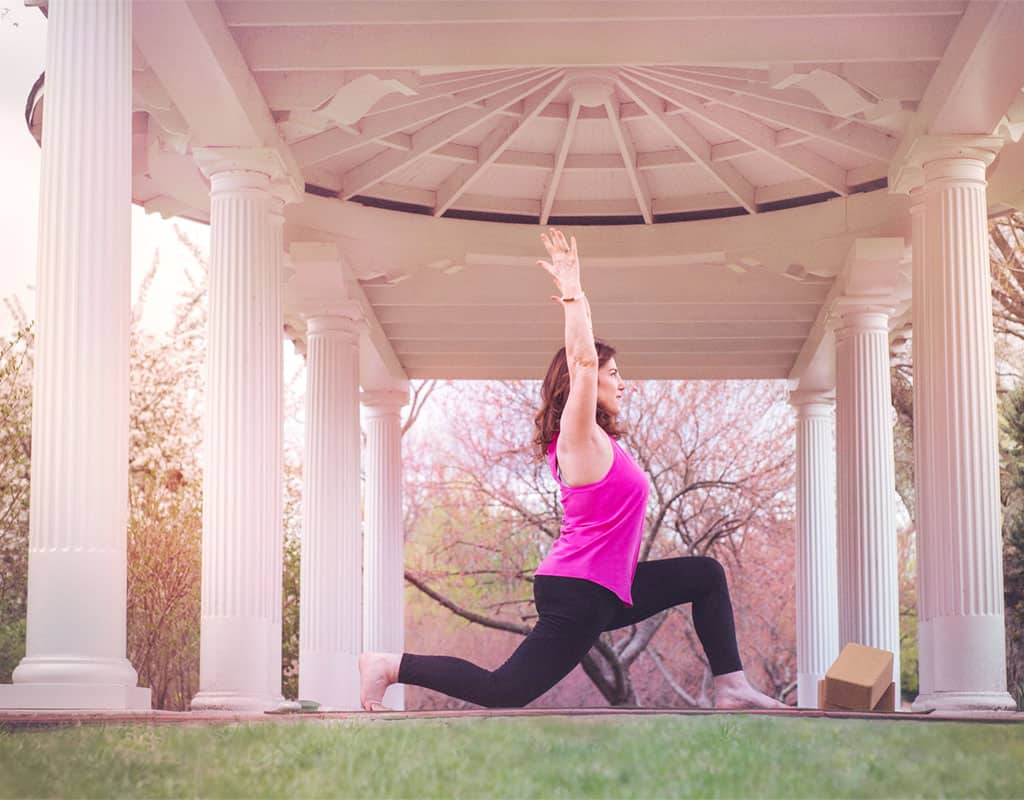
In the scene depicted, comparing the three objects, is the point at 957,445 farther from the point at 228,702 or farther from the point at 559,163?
the point at 559,163

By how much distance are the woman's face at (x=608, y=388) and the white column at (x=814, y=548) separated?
22319 mm

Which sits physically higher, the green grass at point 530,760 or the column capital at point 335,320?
the column capital at point 335,320

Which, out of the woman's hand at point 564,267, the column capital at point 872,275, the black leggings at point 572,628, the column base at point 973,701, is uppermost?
the column capital at point 872,275

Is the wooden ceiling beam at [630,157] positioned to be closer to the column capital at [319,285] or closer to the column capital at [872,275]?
the column capital at [872,275]

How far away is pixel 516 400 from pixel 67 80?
38.5m

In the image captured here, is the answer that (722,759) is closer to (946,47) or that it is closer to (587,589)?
(587,589)

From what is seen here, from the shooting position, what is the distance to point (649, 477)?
162 ft

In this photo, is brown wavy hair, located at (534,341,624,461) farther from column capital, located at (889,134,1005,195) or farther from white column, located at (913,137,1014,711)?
column capital, located at (889,134,1005,195)

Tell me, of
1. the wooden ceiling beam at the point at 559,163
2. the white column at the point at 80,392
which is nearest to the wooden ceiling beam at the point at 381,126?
the wooden ceiling beam at the point at 559,163

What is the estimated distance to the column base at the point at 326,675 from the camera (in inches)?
1056

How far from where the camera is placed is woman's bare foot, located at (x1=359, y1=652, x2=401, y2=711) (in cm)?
1108

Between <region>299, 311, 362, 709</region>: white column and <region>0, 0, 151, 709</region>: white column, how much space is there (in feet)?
45.1

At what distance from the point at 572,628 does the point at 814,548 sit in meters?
24.4

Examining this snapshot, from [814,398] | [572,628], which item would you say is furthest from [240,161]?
[814,398]
